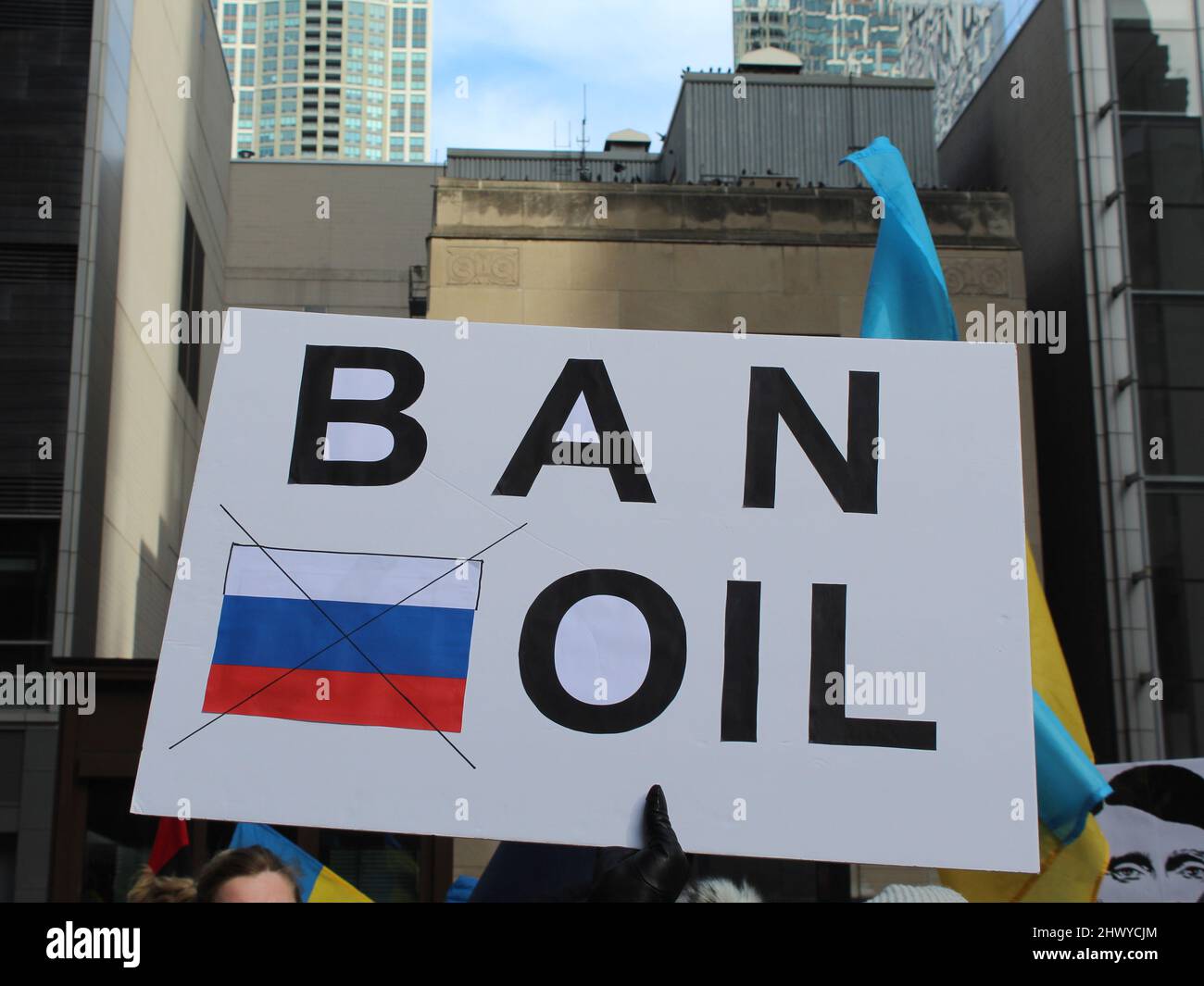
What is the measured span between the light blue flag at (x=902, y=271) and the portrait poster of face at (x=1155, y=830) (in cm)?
450

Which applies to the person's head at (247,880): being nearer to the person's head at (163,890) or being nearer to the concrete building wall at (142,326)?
the person's head at (163,890)

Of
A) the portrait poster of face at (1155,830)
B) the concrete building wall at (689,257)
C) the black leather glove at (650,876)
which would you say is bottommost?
the portrait poster of face at (1155,830)

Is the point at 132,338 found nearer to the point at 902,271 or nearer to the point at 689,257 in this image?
the point at 689,257

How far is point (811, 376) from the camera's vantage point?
5.55 metres

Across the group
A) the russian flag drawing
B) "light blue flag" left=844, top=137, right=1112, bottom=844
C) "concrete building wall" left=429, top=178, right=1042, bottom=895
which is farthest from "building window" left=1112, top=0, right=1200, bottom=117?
the russian flag drawing

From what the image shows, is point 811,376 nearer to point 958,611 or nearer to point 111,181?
point 958,611

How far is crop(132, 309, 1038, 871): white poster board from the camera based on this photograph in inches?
196

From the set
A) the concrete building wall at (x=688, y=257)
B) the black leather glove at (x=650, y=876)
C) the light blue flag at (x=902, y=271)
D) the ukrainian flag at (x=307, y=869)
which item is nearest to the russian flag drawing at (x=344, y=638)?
the black leather glove at (x=650, y=876)

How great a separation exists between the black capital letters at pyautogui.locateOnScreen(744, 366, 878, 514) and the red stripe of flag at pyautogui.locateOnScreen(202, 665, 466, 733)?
1409 mm

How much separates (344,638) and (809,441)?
195 centimetres

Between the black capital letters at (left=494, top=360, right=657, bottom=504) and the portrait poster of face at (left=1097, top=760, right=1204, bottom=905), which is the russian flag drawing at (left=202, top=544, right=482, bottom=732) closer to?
the black capital letters at (left=494, top=360, right=657, bottom=504)

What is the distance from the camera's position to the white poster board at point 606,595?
4984 millimetres
